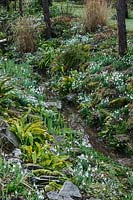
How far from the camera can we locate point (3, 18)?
69.2 ft

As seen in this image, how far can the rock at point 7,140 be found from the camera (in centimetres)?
641

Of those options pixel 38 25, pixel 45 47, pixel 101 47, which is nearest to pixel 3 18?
pixel 38 25

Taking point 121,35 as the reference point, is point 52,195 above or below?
below

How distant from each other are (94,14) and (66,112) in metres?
6.82

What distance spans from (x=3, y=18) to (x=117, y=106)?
1242 cm

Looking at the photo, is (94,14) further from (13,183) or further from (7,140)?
(13,183)

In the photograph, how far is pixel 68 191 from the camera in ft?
18.1

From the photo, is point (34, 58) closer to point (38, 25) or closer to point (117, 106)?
point (38, 25)

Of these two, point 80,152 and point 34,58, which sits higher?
point 34,58

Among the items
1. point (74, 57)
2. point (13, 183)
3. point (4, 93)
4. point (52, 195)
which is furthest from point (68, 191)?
point (74, 57)

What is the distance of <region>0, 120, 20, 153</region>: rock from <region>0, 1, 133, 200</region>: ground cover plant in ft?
0.06

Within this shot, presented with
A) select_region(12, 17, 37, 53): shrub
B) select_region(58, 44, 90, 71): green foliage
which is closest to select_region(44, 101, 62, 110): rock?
select_region(58, 44, 90, 71): green foliage

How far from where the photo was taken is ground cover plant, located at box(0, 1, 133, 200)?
5934 millimetres

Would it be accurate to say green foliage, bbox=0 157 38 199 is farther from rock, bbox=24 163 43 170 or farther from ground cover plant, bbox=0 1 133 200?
rock, bbox=24 163 43 170
